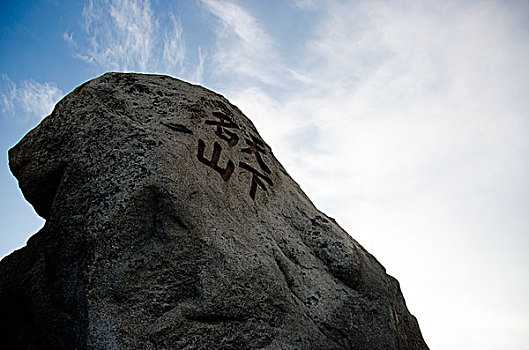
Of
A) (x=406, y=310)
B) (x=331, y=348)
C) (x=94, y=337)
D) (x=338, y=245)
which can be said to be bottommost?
(x=94, y=337)

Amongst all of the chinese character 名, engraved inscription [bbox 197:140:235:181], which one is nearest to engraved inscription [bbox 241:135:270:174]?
the chinese character 名

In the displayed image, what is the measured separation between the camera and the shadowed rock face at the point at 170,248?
3.12 meters

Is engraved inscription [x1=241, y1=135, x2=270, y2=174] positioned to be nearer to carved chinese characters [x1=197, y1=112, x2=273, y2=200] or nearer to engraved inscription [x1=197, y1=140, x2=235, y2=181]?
carved chinese characters [x1=197, y1=112, x2=273, y2=200]

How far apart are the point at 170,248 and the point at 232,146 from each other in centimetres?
138

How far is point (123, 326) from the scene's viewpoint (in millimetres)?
2973

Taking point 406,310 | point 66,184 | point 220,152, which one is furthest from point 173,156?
point 406,310

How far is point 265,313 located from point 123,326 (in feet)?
3.27

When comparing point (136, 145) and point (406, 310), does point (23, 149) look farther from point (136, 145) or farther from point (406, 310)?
point (406, 310)

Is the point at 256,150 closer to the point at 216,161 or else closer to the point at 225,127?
the point at 225,127

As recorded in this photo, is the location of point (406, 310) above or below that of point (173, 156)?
below

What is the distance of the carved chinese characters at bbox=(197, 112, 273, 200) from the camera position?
13.0 ft

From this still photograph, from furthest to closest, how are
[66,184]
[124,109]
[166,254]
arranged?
[124,109]
[66,184]
[166,254]

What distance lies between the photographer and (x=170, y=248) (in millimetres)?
3262

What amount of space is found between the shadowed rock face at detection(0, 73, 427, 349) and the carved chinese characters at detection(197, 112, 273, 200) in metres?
0.01
